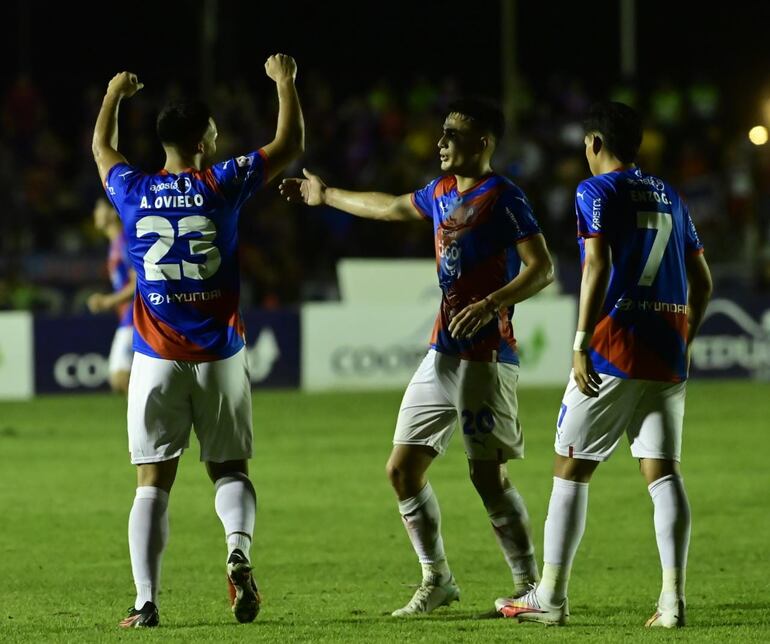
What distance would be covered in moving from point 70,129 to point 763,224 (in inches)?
454

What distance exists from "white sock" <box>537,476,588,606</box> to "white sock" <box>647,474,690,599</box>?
32cm

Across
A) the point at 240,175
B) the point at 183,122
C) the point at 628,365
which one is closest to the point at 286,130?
the point at 240,175

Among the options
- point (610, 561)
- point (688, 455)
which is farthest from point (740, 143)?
point (610, 561)

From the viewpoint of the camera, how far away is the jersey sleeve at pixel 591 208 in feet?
20.8

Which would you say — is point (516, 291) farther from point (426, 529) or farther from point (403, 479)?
point (426, 529)

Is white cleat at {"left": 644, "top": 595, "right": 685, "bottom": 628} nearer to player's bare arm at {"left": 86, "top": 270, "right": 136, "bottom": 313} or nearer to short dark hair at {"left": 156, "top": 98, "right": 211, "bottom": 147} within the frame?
short dark hair at {"left": 156, "top": 98, "right": 211, "bottom": 147}

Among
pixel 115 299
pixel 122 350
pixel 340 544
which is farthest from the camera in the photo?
pixel 122 350

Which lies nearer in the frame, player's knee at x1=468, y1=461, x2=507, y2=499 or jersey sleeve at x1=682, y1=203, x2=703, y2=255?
jersey sleeve at x1=682, y1=203, x2=703, y2=255

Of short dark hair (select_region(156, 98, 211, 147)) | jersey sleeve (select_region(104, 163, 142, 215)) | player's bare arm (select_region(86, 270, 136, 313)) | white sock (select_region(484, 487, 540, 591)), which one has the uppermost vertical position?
short dark hair (select_region(156, 98, 211, 147))

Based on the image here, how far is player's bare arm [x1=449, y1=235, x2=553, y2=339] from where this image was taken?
6.57m

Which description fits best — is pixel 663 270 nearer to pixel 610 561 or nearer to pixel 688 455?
pixel 610 561

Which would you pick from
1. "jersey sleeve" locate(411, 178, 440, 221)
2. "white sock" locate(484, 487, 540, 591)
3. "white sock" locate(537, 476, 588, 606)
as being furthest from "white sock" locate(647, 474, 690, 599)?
"jersey sleeve" locate(411, 178, 440, 221)

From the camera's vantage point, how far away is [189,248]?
21.6 ft

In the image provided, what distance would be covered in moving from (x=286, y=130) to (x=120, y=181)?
2.45ft
